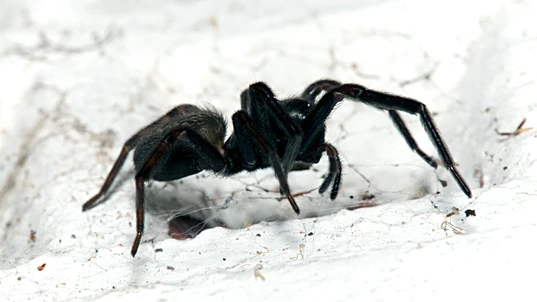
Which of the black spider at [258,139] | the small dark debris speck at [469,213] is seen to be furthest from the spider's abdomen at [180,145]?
the small dark debris speck at [469,213]

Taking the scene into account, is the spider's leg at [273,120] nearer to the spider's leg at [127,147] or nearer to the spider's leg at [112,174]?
the spider's leg at [127,147]

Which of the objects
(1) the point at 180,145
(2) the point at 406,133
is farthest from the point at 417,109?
(1) the point at 180,145

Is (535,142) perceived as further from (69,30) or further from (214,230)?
(69,30)

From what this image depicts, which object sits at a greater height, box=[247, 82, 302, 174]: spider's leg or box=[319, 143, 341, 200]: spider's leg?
box=[247, 82, 302, 174]: spider's leg

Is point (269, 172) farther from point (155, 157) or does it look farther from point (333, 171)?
point (155, 157)

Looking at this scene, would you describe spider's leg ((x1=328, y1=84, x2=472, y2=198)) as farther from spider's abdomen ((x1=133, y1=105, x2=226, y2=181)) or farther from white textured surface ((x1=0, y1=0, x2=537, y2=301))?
spider's abdomen ((x1=133, y1=105, x2=226, y2=181))

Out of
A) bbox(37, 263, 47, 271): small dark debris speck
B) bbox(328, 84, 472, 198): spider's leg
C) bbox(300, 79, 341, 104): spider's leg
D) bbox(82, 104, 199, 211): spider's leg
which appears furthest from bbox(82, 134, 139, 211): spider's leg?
bbox(328, 84, 472, 198): spider's leg
